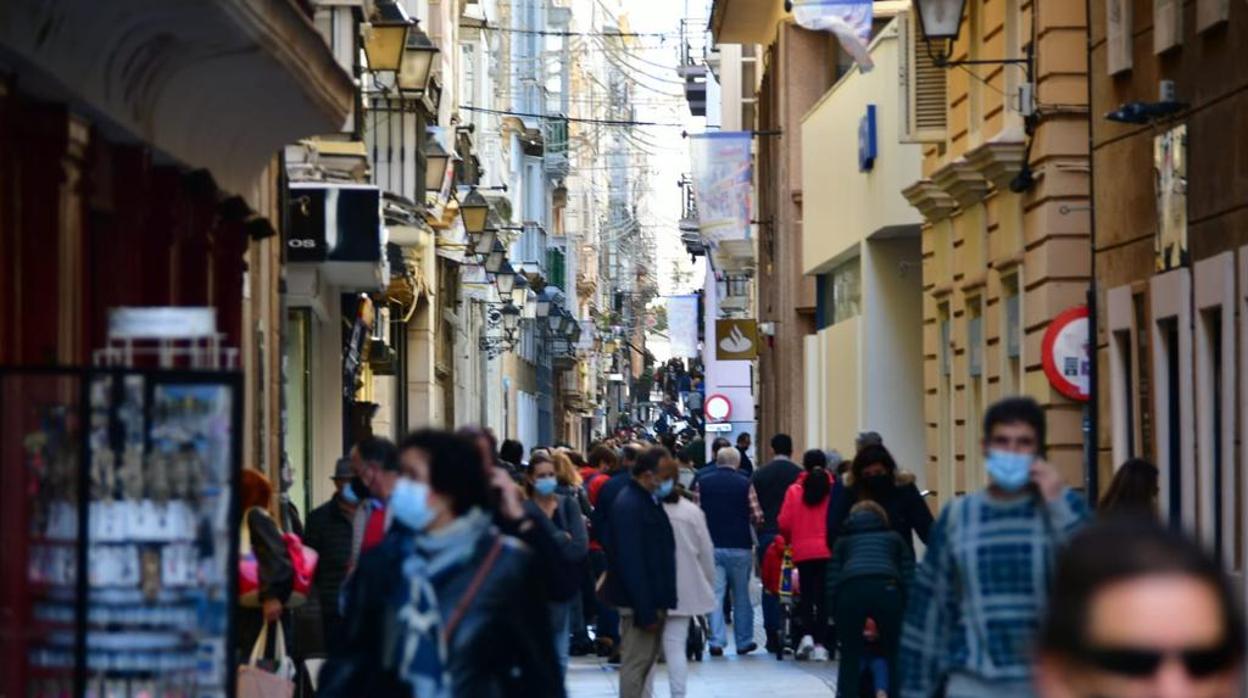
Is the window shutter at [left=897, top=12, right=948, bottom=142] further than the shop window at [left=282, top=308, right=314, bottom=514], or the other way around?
the window shutter at [left=897, top=12, right=948, bottom=142]

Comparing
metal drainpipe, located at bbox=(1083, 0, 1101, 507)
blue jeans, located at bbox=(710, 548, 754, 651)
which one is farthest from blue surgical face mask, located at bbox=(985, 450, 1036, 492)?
blue jeans, located at bbox=(710, 548, 754, 651)

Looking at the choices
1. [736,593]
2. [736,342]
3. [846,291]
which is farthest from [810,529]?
[736,342]

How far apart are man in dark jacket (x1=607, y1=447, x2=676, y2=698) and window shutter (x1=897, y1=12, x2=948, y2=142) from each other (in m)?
9.23

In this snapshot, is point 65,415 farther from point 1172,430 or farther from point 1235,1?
point 1172,430

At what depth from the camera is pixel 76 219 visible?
1255cm

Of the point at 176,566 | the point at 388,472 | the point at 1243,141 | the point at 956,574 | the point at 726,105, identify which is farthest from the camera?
the point at 726,105

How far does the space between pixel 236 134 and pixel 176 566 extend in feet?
24.0

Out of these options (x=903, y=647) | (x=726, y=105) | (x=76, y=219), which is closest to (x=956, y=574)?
(x=903, y=647)

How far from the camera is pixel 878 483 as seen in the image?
1648 centimetres

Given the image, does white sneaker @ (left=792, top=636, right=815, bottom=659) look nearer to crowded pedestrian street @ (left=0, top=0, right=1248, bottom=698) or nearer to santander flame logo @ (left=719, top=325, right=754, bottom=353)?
crowded pedestrian street @ (left=0, top=0, right=1248, bottom=698)

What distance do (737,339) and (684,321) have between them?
31101 mm

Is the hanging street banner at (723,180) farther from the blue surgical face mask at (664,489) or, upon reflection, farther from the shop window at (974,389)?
the blue surgical face mask at (664,489)

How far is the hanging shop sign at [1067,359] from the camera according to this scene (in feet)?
63.5

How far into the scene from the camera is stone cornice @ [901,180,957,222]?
2619 centimetres
